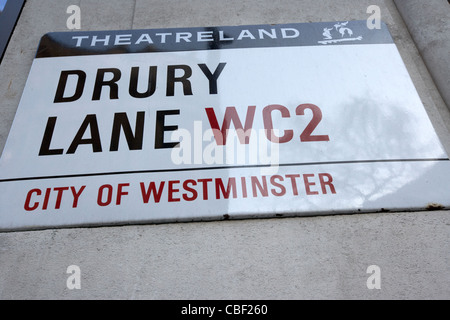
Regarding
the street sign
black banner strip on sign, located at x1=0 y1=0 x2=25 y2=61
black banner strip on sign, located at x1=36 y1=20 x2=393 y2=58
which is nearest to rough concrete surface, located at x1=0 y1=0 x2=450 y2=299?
the street sign

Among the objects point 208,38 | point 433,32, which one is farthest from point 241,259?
point 433,32

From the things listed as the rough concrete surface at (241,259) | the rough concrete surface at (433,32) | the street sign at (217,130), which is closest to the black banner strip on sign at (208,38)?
the street sign at (217,130)

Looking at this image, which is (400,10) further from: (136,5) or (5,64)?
(5,64)

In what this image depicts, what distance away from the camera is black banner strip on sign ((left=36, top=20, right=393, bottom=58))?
245cm

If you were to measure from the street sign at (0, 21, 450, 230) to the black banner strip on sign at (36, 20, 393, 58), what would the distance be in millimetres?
12

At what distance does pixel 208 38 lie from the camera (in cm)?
250

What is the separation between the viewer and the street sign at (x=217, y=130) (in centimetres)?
179

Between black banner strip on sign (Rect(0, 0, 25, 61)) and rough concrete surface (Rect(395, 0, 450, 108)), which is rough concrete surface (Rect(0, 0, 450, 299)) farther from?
black banner strip on sign (Rect(0, 0, 25, 61))

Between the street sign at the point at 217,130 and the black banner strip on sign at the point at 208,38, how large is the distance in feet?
0.04

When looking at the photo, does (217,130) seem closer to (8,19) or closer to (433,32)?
(433,32)

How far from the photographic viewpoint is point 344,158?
192cm
